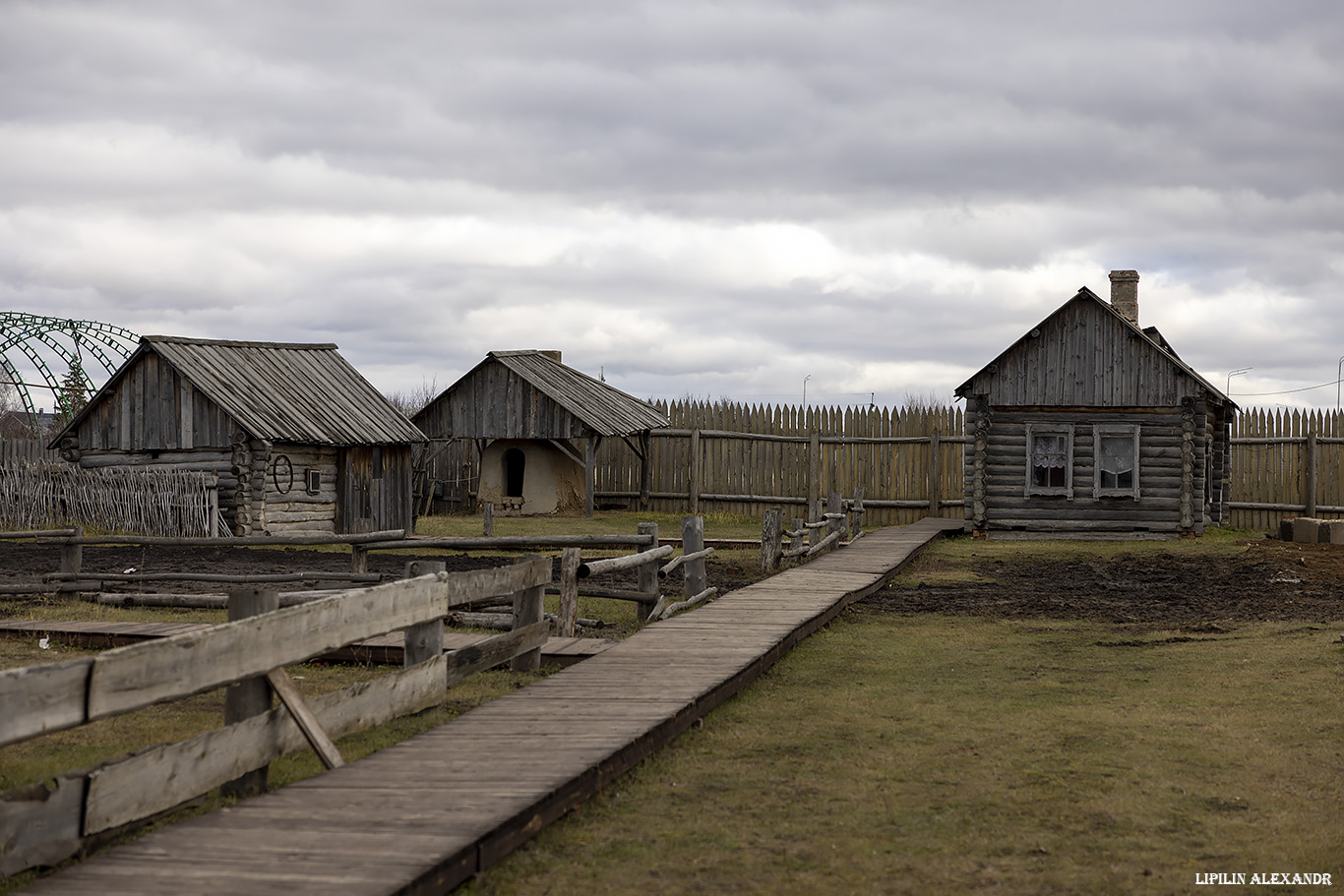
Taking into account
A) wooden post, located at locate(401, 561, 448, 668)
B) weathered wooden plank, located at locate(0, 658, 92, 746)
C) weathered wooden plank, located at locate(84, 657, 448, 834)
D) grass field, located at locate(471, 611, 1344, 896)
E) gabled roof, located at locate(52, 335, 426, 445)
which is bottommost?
grass field, located at locate(471, 611, 1344, 896)

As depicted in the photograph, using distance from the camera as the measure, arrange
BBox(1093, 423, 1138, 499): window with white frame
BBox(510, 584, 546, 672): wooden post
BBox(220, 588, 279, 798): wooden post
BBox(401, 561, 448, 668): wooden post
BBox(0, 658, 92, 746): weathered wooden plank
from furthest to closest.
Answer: BBox(1093, 423, 1138, 499): window with white frame
BBox(510, 584, 546, 672): wooden post
BBox(401, 561, 448, 668): wooden post
BBox(220, 588, 279, 798): wooden post
BBox(0, 658, 92, 746): weathered wooden plank

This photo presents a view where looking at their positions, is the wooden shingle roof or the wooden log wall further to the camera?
the wooden shingle roof

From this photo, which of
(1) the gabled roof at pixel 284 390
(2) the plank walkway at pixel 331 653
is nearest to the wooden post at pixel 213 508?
(1) the gabled roof at pixel 284 390

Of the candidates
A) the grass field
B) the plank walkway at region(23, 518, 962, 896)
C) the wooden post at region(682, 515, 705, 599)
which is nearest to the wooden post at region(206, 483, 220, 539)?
the wooden post at region(682, 515, 705, 599)

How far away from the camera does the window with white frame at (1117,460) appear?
24.8 metres

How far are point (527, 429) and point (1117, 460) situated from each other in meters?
13.7

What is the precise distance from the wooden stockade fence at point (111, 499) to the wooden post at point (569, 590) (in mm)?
15034

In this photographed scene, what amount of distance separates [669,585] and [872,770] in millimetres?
9389

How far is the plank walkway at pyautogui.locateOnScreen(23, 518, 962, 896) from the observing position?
14.1ft

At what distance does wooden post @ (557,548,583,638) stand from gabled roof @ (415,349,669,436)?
60.7 feet

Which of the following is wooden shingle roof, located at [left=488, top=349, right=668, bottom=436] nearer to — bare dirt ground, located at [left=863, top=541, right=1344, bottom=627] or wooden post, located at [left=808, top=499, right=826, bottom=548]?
wooden post, located at [left=808, top=499, right=826, bottom=548]

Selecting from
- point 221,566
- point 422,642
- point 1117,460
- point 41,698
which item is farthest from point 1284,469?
point 41,698

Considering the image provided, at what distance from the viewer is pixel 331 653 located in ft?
31.7

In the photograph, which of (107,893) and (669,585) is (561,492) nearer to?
(669,585)
